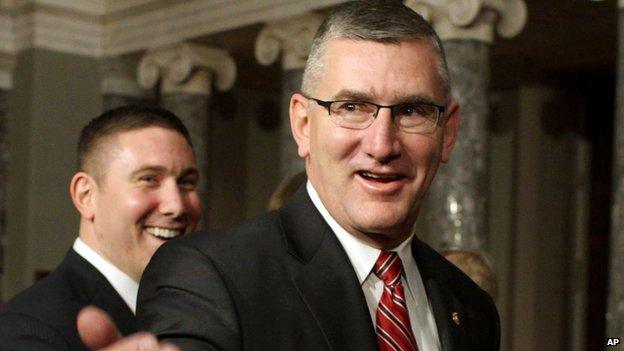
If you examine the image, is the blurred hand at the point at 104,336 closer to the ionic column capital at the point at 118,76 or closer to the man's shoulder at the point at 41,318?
the man's shoulder at the point at 41,318

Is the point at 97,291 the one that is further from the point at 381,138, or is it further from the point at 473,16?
the point at 473,16

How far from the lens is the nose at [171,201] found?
352 centimetres

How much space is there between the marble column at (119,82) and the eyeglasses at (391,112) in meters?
10.5

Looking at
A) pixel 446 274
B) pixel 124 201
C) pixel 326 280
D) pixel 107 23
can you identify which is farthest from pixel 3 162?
pixel 326 280

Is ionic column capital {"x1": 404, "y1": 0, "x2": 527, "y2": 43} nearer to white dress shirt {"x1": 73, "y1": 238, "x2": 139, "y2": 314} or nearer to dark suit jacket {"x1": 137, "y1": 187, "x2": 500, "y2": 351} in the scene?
white dress shirt {"x1": 73, "y1": 238, "x2": 139, "y2": 314}

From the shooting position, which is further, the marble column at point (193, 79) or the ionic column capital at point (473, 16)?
the marble column at point (193, 79)

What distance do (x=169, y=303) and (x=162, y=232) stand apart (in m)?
1.73

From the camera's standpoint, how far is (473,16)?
27.0ft

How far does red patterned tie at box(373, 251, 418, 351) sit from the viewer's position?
2.03 meters

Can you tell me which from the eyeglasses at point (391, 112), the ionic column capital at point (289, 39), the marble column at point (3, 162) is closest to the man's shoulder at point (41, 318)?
the eyeglasses at point (391, 112)

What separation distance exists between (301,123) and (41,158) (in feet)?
34.1

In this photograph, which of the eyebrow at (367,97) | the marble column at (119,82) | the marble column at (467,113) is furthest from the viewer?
the marble column at (119,82)

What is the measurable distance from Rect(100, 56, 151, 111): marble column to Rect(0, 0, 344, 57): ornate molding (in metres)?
0.13

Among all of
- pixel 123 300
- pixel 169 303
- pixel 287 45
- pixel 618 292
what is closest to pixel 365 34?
pixel 169 303
